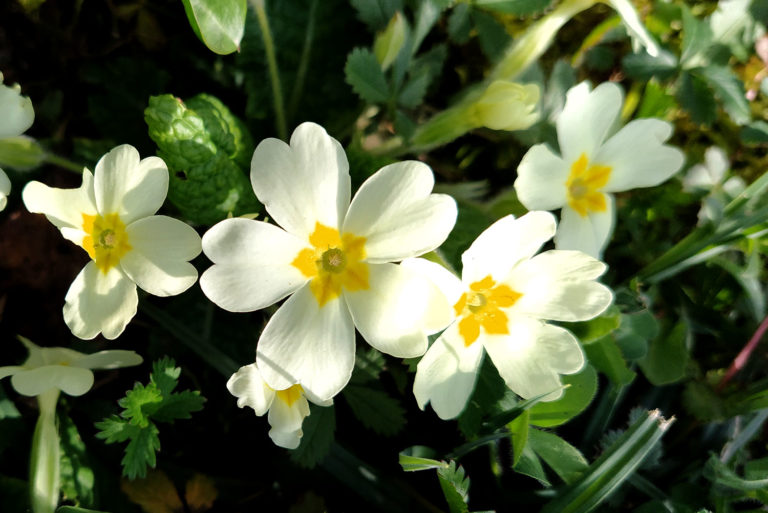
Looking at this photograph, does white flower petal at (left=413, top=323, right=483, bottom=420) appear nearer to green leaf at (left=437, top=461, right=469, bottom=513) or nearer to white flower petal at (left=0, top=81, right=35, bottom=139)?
green leaf at (left=437, top=461, right=469, bottom=513)

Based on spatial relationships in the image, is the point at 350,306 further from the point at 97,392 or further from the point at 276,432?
the point at 97,392

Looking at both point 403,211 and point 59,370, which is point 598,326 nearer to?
point 403,211

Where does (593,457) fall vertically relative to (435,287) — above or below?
below

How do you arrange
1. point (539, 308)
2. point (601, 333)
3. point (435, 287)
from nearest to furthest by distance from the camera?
point (435, 287) < point (539, 308) < point (601, 333)

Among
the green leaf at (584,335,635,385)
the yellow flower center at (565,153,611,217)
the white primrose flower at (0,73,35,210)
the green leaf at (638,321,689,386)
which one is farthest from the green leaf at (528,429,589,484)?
the white primrose flower at (0,73,35,210)

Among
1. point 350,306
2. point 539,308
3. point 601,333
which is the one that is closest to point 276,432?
point 350,306

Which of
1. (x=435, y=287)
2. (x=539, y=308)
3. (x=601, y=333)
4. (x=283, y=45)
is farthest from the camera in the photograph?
(x=283, y=45)

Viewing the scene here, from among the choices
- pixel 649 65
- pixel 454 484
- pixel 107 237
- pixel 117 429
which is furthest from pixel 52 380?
pixel 649 65
